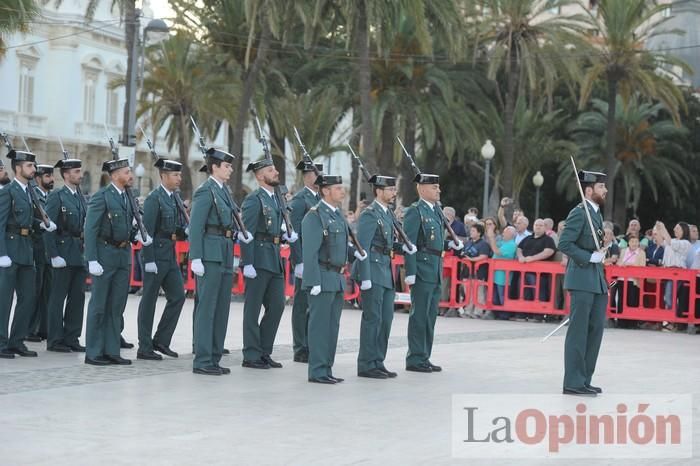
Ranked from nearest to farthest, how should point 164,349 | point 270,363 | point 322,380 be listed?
point 322,380 → point 270,363 → point 164,349

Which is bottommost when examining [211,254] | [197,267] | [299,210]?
[197,267]

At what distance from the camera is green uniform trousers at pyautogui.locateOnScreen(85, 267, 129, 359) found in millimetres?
12703

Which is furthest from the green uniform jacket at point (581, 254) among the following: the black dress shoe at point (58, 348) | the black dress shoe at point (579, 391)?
the black dress shoe at point (58, 348)

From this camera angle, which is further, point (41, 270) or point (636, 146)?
point (636, 146)

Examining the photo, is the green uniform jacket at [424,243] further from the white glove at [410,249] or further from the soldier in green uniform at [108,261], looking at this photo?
the soldier in green uniform at [108,261]

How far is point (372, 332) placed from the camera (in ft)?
41.2

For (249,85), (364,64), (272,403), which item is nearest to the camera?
(272,403)

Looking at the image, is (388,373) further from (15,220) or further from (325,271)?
(15,220)

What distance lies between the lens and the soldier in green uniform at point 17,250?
13.2m

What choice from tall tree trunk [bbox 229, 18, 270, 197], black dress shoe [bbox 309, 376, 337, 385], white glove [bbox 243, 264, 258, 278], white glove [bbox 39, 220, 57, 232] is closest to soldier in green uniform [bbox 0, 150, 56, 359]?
white glove [bbox 39, 220, 57, 232]

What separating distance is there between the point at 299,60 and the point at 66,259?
24.8 meters

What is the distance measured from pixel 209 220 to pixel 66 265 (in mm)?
2264

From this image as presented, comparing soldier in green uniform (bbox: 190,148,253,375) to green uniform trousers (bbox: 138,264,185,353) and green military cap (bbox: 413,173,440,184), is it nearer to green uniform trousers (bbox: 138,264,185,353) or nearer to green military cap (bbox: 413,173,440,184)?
green uniform trousers (bbox: 138,264,185,353)

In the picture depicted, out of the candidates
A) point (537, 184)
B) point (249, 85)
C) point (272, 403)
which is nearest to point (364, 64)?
point (249, 85)
